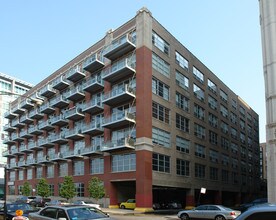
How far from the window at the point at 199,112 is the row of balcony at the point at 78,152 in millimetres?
18556

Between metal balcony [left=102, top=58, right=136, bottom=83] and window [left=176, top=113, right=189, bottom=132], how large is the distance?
35.7ft

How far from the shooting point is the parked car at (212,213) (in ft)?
95.7

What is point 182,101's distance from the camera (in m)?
59.0

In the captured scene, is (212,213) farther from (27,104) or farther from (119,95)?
(27,104)

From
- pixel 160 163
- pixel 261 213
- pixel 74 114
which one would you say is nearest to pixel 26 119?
pixel 74 114

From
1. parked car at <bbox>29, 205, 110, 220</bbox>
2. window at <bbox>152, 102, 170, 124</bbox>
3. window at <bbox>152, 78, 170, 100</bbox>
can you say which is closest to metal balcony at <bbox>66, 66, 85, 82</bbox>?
window at <bbox>152, 78, 170, 100</bbox>

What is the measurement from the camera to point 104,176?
52.5 m

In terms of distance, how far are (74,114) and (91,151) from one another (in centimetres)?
899

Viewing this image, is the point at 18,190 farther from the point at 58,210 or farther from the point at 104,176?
the point at 58,210

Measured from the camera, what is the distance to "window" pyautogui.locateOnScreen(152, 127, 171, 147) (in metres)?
49.8

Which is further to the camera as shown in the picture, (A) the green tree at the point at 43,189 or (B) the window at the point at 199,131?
(A) the green tree at the point at 43,189

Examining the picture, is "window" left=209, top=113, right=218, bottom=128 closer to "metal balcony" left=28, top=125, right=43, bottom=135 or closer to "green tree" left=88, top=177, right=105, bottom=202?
"green tree" left=88, top=177, right=105, bottom=202

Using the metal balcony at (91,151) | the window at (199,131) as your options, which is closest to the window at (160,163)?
the metal balcony at (91,151)

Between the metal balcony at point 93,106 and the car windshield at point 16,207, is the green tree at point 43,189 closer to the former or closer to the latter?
the metal balcony at point 93,106
